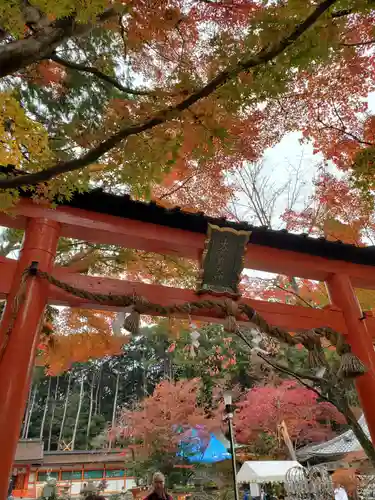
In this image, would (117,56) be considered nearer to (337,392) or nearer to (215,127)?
(215,127)

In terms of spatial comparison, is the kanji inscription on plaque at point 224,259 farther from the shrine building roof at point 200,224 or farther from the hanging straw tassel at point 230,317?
the hanging straw tassel at point 230,317

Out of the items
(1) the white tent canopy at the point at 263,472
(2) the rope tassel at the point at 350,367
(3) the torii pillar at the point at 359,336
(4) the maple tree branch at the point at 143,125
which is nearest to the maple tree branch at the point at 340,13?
(4) the maple tree branch at the point at 143,125

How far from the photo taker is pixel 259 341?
3.58 metres

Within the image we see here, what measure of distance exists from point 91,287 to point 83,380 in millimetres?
37051

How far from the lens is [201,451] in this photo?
12.6 metres

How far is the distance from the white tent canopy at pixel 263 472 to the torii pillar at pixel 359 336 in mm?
8812

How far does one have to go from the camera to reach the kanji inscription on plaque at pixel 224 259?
4.28m

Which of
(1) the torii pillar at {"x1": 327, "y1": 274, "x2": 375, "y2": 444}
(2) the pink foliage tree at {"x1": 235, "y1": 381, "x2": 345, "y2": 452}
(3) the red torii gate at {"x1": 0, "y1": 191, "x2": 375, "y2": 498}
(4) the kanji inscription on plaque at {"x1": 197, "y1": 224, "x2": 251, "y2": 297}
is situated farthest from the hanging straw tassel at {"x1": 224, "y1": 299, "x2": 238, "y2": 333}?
(2) the pink foliage tree at {"x1": 235, "y1": 381, "x2": 345, "y2": 452}

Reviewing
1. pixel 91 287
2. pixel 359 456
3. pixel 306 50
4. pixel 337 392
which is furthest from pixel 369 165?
pixel 359 456

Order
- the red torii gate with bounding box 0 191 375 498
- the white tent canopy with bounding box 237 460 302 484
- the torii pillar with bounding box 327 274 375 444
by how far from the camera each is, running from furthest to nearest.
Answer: the white tent canopy with bounding box 237 460 302 484
the torii pillar with bounding box 327 274 375 444
the red torii gate with bounding box 0 191 375 498

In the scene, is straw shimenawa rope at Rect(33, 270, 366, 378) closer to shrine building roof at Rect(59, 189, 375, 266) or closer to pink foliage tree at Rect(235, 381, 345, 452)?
shrine building roof at Rect(59, 189, 375, 266)

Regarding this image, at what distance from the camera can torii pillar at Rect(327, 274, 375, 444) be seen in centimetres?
421

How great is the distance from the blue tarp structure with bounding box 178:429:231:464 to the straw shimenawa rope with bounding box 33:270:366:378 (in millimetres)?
10770

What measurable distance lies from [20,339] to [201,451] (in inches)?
454
